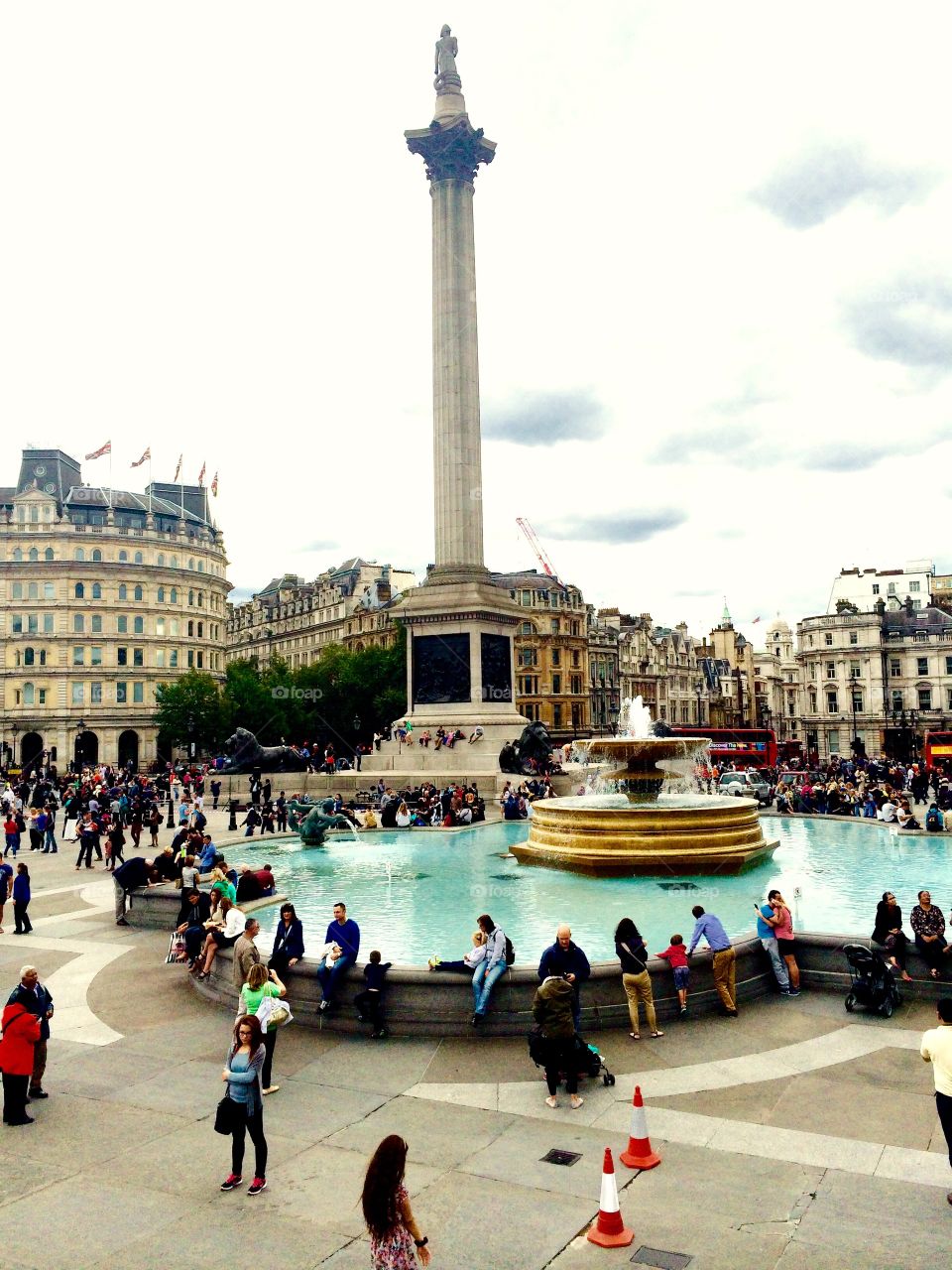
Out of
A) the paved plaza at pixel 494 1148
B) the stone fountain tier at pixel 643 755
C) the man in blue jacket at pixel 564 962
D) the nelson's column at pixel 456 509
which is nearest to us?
the paved plaza at pixel 494 1148

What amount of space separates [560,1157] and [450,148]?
52.1m

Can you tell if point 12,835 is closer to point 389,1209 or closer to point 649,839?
point 649,839

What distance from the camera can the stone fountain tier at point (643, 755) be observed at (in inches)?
917

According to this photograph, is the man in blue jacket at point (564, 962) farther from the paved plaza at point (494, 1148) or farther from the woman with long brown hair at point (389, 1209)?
the woman with long brown hair at point (389, 1209)

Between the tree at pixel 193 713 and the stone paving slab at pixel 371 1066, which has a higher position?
the tree at pixel 193 713

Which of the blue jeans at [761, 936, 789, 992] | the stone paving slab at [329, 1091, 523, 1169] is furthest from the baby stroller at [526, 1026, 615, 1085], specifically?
the blue jeans at [761, 936, 789, 992]

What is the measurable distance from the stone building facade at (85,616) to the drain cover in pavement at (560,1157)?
77745 mm

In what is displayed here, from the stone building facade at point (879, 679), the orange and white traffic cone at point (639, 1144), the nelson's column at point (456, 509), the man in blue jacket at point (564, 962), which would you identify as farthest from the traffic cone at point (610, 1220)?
the stone building facade at point (879, 679)

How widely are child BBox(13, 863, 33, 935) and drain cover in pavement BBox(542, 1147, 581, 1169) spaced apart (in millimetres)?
11970

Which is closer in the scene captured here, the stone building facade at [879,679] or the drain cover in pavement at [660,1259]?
the drain cover in pavement at [660,1259]

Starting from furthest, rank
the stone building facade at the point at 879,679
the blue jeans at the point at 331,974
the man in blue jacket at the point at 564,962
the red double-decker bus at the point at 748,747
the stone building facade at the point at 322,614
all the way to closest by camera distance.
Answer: the stone building facade at the point at 322,614 → the stone building facade at the point at 879,679 → the red double-decker bus at the point at 748,747 → the blue jeans at the point at 331,974 → the man in blue jacket at the point at 564,962

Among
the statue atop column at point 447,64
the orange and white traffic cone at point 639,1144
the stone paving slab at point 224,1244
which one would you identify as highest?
the statue atop column at point 447,64

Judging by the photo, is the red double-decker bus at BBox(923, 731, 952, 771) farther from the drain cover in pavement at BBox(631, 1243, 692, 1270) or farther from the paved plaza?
the drain cover in pavement at BBox(631, 1243, 692, 1270)

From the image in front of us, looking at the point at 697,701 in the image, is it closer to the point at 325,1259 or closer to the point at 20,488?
the point at 20,488
